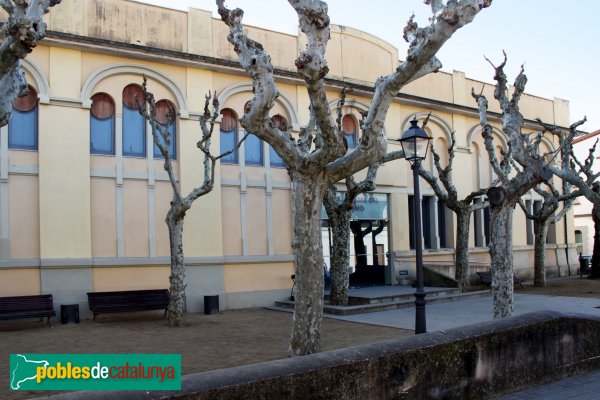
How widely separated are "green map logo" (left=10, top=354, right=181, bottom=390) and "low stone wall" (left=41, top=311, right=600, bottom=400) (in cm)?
80

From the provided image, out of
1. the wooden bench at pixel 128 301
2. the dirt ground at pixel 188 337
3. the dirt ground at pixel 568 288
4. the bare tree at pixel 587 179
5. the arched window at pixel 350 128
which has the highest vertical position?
the arched window at pixel 350 128

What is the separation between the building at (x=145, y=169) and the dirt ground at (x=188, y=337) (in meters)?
1.34

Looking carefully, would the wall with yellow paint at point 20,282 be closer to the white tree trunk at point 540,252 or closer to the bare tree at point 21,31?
the bare tree at point 21,31

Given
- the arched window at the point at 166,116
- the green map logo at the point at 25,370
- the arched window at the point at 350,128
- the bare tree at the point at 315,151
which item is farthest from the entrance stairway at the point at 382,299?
the green map logo at the point at 25,370

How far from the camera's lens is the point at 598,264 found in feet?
80.2

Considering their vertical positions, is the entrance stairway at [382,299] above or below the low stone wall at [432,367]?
below

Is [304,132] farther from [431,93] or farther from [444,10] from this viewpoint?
[431,93]

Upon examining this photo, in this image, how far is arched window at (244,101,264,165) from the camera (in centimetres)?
1823

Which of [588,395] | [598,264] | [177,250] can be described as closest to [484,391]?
[588,395]

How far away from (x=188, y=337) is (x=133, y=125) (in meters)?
7.39

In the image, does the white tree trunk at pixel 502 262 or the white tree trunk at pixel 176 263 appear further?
the white tree trunk at pixel 176 263

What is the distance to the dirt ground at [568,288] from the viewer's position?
19.1 m

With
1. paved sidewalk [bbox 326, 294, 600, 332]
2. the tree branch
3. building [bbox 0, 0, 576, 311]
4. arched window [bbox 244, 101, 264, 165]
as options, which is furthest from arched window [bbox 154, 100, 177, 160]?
the tree branch

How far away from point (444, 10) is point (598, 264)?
20.9m
